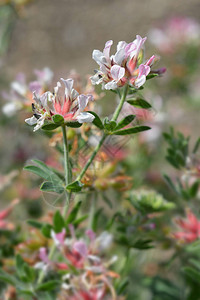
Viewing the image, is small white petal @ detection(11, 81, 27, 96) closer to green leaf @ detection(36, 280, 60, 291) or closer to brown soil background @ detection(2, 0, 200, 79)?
green leaf @ detection(36, 280, 60, 291)

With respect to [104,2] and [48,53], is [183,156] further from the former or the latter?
[104,2]

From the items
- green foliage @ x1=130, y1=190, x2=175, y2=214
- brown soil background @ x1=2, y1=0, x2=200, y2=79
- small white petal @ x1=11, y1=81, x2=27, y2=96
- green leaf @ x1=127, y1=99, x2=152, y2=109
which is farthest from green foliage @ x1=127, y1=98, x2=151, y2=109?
brown soil background @ x1=2, y1=0, x2=200, y2=79

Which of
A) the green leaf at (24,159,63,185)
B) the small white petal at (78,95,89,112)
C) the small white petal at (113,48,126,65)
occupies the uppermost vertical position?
the small white petal at (113,48,126,65)

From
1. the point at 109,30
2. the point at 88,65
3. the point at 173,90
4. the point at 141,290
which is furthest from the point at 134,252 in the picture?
the point at 109,30

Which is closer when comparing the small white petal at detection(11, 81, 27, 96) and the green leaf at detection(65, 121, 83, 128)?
the green leaf at detection(65, 121, 83, 128)

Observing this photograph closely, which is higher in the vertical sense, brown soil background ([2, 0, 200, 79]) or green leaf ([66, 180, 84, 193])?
brown soil background ([2, 0, 200, 79])

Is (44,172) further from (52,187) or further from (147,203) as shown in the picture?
(147,203)

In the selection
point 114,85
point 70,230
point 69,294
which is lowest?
Answer: point 69,294
